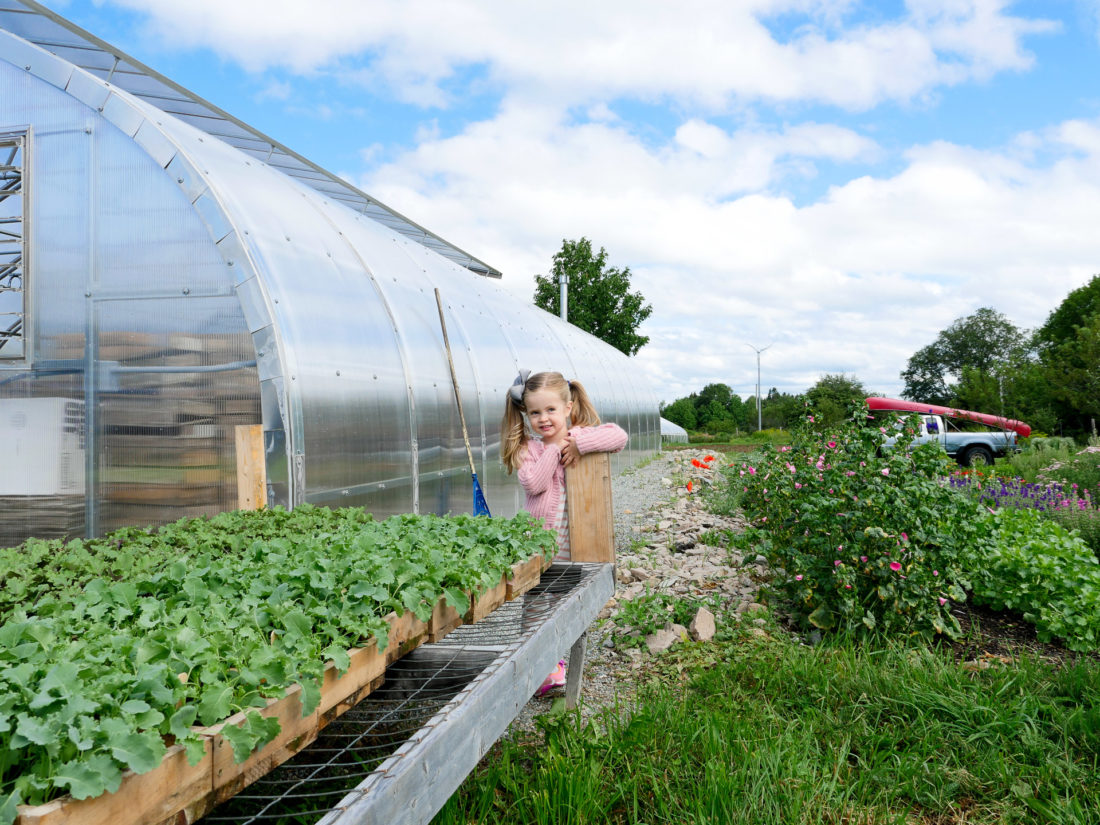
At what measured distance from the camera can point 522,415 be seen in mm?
4270

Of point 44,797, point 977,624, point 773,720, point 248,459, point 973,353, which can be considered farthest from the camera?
point 973,353

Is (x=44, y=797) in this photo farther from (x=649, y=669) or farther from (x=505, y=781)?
(x=649, y=669)

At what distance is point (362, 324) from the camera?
532 centimetres

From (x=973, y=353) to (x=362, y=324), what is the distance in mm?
62104

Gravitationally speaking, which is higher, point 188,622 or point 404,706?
point 188,622

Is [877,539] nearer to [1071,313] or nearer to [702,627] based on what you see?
[702,627]

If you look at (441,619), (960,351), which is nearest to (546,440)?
(441,619)

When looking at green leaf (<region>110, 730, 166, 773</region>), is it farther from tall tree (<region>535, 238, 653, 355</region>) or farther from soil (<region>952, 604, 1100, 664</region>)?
tall tree (<region>535, 238, 653, 355</region>)

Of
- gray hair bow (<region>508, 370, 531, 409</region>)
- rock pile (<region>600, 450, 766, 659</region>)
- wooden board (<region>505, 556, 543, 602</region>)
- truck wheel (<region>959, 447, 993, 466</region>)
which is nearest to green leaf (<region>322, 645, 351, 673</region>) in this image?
wooden board (<region>505, 556, 543, 602</region>)

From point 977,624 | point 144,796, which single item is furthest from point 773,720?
point 144,796

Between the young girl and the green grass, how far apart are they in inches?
31.2

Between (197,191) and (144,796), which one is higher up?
(197,191)

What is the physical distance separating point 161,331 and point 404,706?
317 cm

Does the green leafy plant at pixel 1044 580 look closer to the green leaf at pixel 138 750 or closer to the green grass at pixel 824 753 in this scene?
the green grass at pixel 824 753
